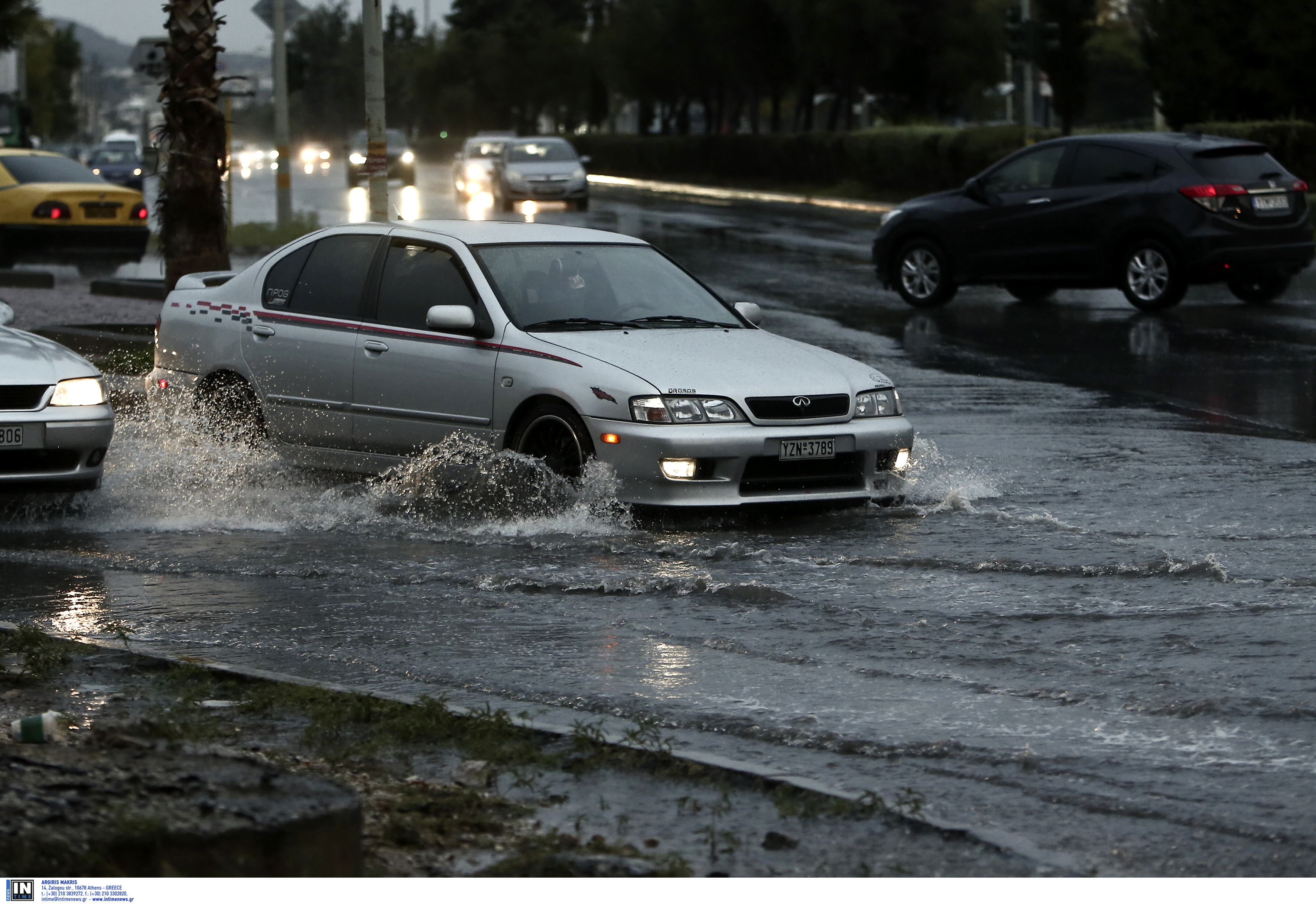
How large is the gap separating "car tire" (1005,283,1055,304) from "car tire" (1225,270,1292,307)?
1858 millimetres

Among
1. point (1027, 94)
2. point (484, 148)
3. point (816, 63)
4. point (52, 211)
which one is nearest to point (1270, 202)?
point (52, 211)

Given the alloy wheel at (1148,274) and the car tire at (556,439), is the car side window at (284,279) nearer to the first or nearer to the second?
the car tire at (556,439)

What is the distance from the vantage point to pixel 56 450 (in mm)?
9570

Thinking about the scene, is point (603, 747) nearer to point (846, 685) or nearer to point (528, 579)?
point (846, 685)

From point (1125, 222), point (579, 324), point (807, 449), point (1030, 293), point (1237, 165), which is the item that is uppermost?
point (1237, 165)

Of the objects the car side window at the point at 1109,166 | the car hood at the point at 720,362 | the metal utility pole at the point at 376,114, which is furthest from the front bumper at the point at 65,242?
the car hood at the point at 720,362

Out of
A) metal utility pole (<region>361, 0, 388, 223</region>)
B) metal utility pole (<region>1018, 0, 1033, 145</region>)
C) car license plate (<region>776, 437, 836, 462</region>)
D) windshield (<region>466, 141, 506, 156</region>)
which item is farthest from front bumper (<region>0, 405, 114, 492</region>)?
windshield (<region>466, 141, 506, 156</region>)

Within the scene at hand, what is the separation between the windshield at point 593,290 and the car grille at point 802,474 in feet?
3.75

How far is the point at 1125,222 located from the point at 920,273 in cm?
263

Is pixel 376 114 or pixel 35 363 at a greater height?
pixel 376 114

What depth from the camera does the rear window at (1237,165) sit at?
62.0ft

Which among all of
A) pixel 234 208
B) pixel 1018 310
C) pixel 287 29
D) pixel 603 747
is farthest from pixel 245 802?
pixel 234 208

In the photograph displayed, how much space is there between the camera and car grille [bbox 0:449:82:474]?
9461 mm

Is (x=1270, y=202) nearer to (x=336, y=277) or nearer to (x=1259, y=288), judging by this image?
(x=1259, y=288)
